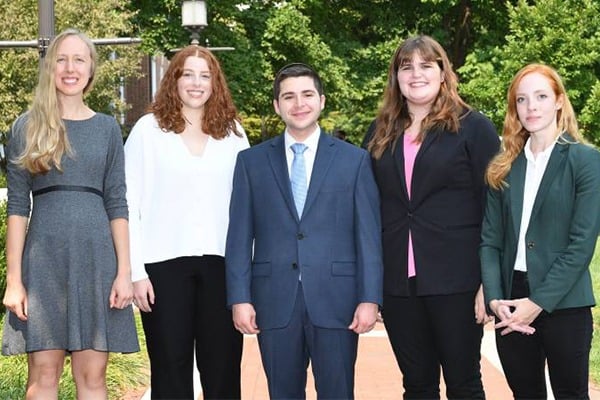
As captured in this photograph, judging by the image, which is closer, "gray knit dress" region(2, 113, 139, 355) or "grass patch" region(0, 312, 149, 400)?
"gray knit dress" region(2, 113, 139, 355)

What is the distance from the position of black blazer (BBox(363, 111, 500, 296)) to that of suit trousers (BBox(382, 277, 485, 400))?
0.08 metres

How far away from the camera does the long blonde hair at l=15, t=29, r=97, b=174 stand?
4512 mm

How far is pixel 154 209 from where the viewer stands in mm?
4980

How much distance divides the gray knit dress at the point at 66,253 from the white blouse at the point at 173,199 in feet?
1.02

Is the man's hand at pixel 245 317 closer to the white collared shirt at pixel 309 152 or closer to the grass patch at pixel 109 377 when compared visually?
the white collared shirt at pixel 309 152

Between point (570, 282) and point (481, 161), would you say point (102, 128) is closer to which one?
point (481, 161)

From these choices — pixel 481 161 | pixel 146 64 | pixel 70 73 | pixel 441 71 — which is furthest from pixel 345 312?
pixel 146 64

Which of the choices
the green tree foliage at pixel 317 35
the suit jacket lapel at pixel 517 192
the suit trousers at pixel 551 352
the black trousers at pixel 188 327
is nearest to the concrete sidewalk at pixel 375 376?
the black trousers at pixel 188 327

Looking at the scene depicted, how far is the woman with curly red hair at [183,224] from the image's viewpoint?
4945 millimetres

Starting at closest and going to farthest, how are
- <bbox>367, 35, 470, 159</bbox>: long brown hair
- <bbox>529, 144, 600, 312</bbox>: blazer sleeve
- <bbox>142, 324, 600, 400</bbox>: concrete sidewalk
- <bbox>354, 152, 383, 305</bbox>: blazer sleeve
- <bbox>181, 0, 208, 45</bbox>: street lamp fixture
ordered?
<bbox>529, 144, 600, 312</bbox>: blazer sleeve
<bbox>354, 152, 383, 305</bbox>: blazer sleeve
<bbox>367, 35, 470, 159</bbox>: long brown hair
<bbox>142, 324, 600, 400</bbox>: concrete sidewalk
<bbox>181, 0, 208, 45</bbox>: street lamp fixture

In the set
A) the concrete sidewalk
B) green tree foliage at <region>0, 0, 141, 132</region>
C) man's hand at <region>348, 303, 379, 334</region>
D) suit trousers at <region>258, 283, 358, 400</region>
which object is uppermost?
green tree foliage at <region>0, 0, 141, 132</region>

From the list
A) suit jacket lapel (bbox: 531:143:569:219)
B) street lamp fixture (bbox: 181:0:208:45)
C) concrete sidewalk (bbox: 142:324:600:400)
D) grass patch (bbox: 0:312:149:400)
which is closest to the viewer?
suit jacket lapel (bbox: 531:143:569:219)

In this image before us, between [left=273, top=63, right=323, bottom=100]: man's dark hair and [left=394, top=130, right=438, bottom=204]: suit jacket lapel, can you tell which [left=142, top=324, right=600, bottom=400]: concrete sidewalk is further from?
[left=273, top=63, right=323, bottom=100]: man's dark hair

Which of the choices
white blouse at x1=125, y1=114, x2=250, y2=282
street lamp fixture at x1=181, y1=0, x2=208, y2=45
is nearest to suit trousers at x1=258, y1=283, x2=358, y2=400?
white blouse at x1=125, y1=114, x2=250, y2=282
